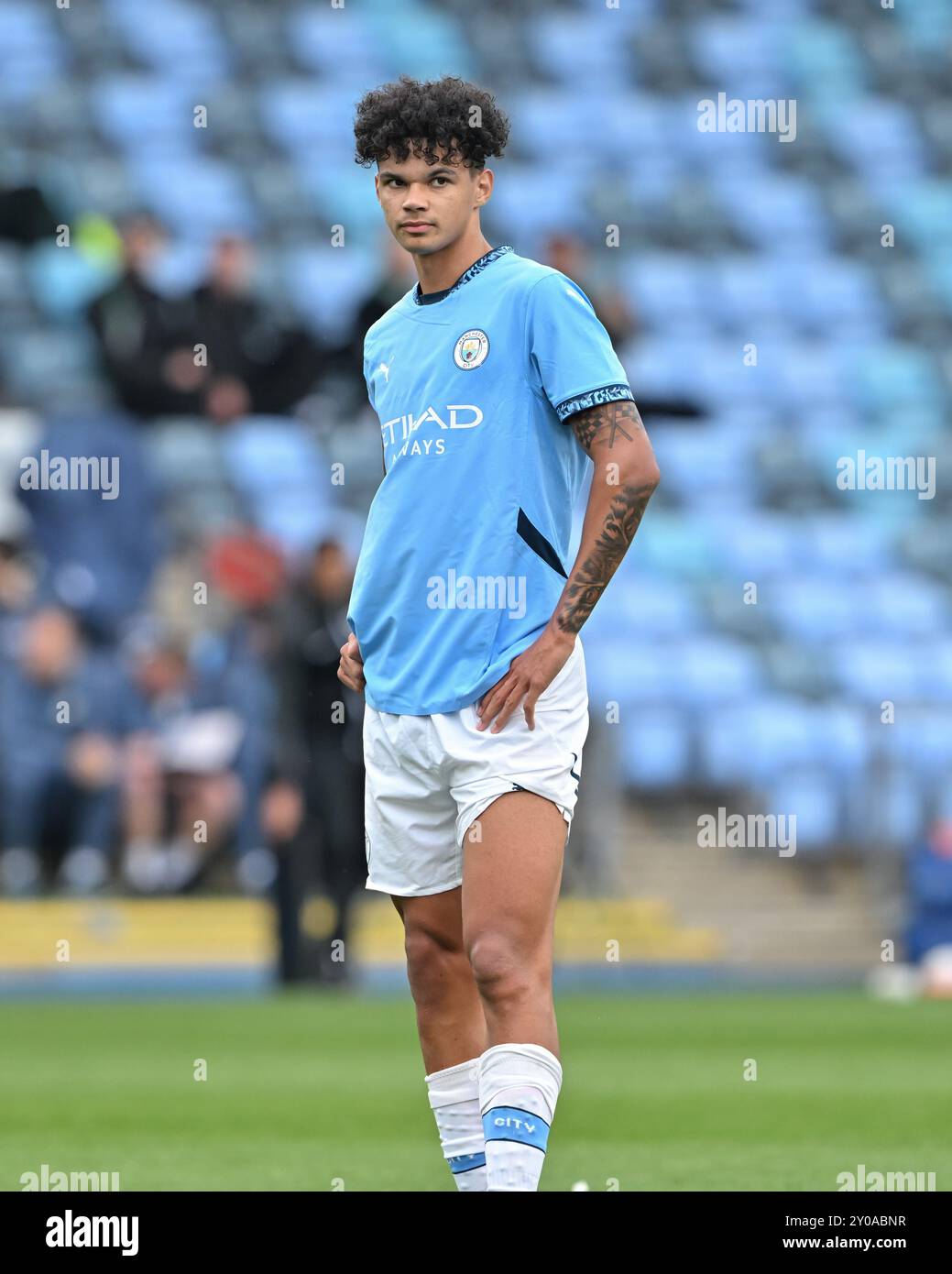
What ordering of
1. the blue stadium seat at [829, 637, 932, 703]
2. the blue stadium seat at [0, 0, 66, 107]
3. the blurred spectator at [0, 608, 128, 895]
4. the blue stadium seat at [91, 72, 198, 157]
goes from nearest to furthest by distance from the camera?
the blurred spectator at [0, 608, 128, 895]
the blue stadium seat at [829, 637, 932, 703]
the blue stadium seat at [0, 0, 66, 107]
the blue stadium seat at [91, 72, 198, 157]

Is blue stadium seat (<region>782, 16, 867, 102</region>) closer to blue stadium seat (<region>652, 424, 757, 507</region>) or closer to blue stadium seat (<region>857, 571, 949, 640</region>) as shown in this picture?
blue stadium seat (<region>652, 424, 757, 507</region>)

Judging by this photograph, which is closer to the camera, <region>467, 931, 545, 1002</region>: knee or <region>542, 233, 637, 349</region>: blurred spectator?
<region>467, 931, 545, 1002</region>: knee

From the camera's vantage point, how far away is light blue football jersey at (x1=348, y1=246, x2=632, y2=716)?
14.4 ft

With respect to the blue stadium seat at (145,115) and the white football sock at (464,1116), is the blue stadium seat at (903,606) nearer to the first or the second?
the blue stadium seat at (145,115)

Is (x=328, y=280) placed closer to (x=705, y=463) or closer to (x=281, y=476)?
(x=281, y=476)

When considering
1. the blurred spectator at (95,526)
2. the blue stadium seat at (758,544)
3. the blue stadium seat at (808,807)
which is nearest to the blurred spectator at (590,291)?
the blue stadium seat at (758,544)

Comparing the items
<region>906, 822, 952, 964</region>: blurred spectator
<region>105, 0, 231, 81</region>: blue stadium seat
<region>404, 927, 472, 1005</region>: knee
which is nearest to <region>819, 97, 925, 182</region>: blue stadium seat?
<region>105, 0, 231, 81</region>: blue stadium seat

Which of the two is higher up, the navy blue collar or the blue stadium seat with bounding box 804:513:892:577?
the blue stadium seat with bounding box 804:513:892:577

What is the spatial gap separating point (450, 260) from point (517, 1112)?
1655 mm

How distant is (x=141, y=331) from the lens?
14.8 meters

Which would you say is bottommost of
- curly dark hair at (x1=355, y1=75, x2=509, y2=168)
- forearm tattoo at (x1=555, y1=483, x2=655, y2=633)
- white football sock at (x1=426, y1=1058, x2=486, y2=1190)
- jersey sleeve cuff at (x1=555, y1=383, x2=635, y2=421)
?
white football sock at (x1=426, y1=1058, x2=486, y2=1190)

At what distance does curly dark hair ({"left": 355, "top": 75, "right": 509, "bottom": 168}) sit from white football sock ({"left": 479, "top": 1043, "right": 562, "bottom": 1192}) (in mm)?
1715

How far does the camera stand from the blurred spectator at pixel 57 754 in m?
13.2

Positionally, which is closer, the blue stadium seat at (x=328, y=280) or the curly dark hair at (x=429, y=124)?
the curly dark hair at (x=429, y=124)
